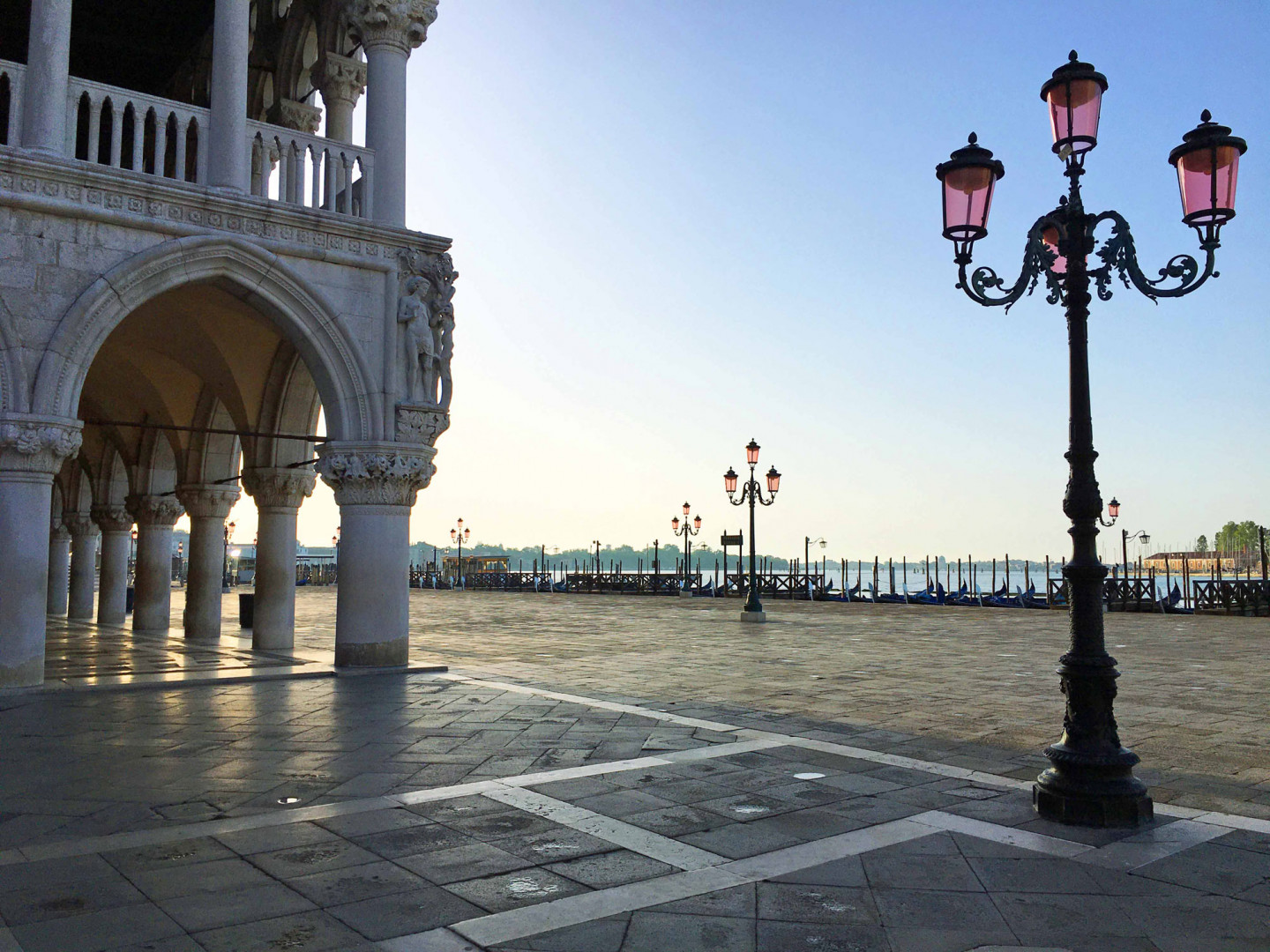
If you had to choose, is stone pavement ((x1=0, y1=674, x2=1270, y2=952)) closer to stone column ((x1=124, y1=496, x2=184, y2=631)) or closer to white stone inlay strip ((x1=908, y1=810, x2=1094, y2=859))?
white stone inlay strip ((x1=908, y1=810, x2=1094, y2=859))

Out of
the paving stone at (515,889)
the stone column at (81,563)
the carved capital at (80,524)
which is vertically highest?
the carved capital at (80,524)

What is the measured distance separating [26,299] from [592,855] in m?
8.14

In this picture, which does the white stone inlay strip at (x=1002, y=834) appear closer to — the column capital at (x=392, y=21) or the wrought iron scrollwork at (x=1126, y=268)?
the wrought iron scrollwork at (x=1126, y=268)

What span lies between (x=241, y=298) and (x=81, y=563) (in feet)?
→ 46.0

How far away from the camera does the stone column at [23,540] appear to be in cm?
909

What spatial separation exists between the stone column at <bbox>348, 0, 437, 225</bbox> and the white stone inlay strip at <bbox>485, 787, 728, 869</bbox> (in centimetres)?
819

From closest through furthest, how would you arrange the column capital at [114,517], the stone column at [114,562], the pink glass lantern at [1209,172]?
1. the pink glass lantern at [1209,172]
2. the stone column at [114,562]
3. the column capital at [114,517]

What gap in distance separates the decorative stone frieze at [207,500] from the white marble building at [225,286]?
0.10 ft

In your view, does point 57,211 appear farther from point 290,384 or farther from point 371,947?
point 371,947

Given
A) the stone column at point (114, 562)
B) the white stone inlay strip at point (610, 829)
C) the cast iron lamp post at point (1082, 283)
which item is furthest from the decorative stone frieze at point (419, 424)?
the stone column at point (114, 562)

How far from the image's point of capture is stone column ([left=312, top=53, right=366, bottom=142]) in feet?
43.7

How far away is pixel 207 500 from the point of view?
1565cm

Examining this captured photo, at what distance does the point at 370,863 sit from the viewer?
13.9 feet

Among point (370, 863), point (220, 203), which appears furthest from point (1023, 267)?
point (220, 203)
